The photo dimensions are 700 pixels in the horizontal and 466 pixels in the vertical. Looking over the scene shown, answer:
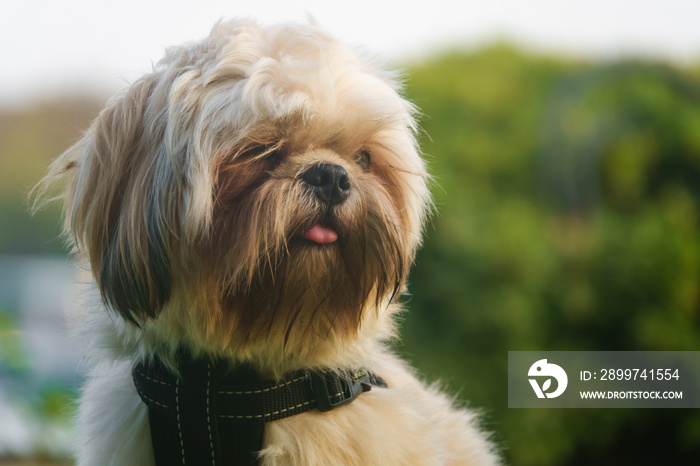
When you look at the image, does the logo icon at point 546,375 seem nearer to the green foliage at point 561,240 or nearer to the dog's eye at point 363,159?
the green foliage at point 561,240

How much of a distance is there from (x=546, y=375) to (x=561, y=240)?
40.1 inches

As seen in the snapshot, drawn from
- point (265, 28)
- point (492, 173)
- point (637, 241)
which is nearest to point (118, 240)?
point (265, 28)

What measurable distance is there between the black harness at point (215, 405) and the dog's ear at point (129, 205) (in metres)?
0.23

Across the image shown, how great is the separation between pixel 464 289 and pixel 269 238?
3174 mm

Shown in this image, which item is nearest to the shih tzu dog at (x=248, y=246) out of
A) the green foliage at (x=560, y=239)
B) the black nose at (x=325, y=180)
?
the black nose at (x=325, y=180)

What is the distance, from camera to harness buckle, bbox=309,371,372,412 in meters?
2.21

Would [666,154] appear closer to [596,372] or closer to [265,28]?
[596,372]

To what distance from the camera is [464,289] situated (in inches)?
193

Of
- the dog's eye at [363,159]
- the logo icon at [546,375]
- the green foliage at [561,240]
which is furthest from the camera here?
the green foliage at [561,240]

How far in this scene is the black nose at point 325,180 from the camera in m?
1.96

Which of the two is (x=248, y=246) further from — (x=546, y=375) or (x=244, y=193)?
(x=546, y=375)

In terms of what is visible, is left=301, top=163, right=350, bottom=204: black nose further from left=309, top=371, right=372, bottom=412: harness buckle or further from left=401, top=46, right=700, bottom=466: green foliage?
left=401, top=46, right=700, bottom=466: green foliage

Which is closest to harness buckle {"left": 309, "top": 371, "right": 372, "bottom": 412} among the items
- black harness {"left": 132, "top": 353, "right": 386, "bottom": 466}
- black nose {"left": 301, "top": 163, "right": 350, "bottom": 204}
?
black harness {"left": 132, "top": 353, "right": 386, "bottom": 466}

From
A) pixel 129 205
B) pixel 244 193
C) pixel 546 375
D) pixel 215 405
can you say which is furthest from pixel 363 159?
pixel 546 375
